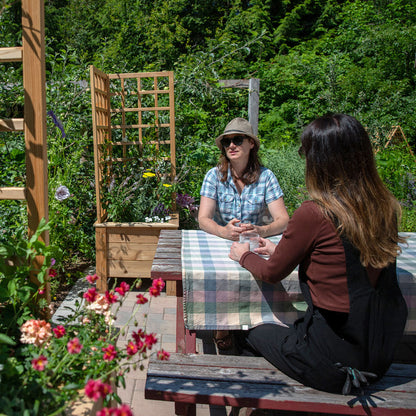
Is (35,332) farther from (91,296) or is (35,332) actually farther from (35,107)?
(35,107)

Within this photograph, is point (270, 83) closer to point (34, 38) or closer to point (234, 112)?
point (234, 112)

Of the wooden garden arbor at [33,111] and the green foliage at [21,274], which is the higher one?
the wooden garden arbor at [33,111]

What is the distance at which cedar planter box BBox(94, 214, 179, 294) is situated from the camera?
3549mm

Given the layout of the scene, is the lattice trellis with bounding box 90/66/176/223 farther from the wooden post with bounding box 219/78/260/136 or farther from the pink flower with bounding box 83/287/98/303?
the pink flower with bounding box 83/287/98/303

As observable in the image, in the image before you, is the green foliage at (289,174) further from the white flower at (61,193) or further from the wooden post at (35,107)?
the wooden post at (35,107)

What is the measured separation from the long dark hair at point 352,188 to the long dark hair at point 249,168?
1302 millimetres

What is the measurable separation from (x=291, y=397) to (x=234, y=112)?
5234mm

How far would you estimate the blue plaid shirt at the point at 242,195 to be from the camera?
283cm

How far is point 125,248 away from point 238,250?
72.6 inches

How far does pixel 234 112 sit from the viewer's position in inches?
247

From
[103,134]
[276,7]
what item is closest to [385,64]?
[276,7]

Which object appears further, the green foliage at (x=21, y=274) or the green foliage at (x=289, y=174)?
the green foliage at (x=289, y=174)


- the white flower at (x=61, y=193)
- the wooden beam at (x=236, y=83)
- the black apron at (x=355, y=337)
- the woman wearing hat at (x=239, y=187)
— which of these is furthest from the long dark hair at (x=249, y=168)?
the wooden beam at (x=236, y=83)

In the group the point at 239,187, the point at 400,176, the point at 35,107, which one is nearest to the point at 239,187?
the point at 239,187
